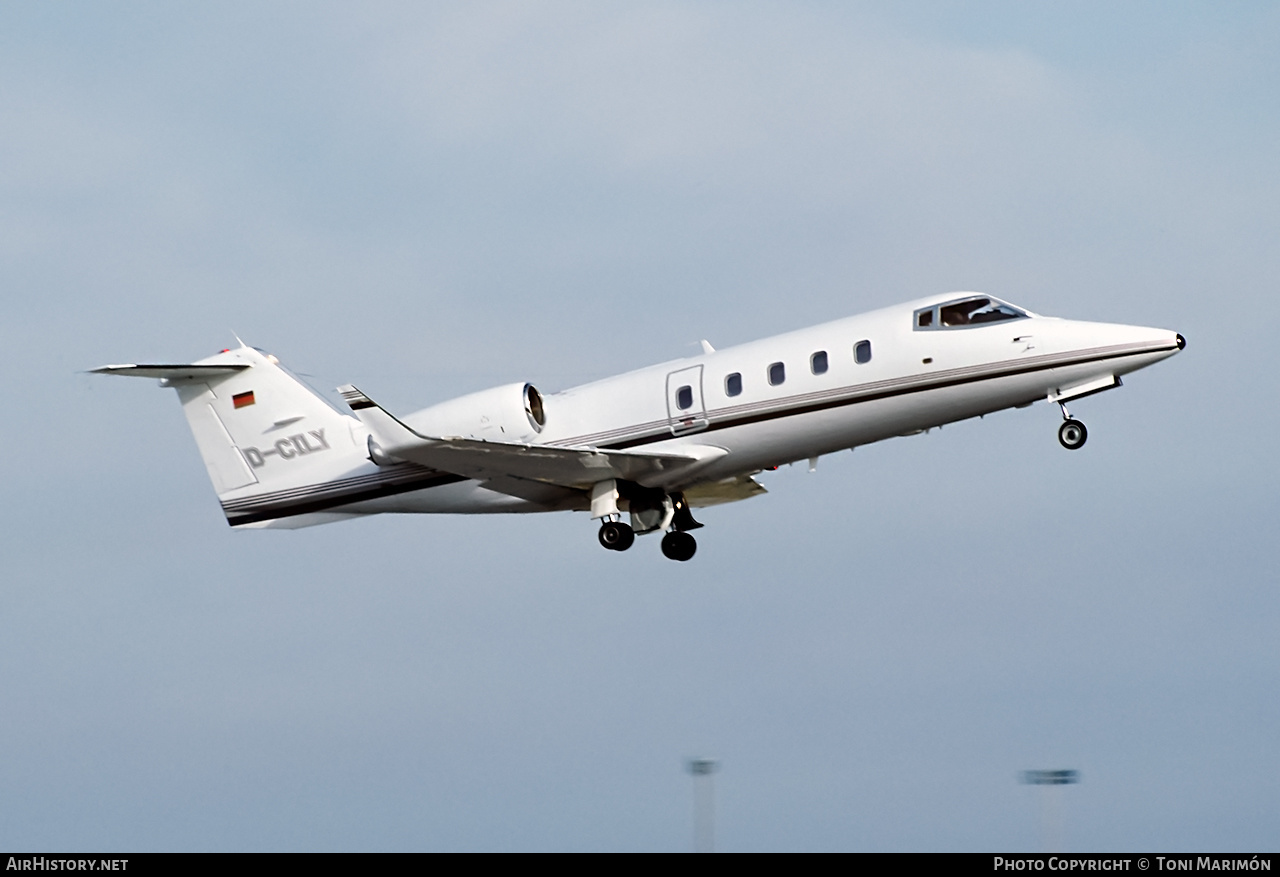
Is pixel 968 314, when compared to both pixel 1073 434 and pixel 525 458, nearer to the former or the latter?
pixel 1073 434

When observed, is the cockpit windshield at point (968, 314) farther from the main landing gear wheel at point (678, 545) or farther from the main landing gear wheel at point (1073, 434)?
the main landing gear wheel at point (678, 545)

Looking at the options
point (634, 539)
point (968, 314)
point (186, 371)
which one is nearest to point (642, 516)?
point (634, 539)

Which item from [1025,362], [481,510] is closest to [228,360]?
[481,510]

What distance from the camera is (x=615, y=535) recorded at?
24.8 meters

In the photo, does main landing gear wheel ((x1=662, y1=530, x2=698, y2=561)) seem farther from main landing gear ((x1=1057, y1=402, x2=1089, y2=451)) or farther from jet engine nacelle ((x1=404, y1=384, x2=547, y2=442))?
main landing gear ((x1=1057, y1=402, x2=1089, y2=451))

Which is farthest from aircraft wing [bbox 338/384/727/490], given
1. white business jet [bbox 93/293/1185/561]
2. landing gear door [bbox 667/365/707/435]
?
landing gear door [bbox 667/365/707/435]

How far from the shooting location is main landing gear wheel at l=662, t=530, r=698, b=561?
26.2m

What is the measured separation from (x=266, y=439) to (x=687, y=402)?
727 cm

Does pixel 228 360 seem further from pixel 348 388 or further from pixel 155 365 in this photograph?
pixel 348 388

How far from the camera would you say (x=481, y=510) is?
26094 mm

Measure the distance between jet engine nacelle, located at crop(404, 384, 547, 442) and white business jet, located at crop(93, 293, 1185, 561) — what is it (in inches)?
1.0
